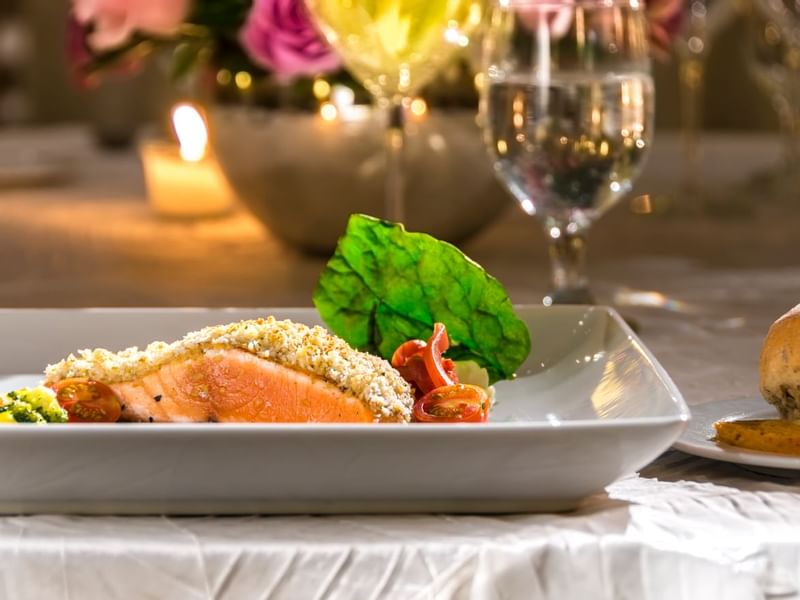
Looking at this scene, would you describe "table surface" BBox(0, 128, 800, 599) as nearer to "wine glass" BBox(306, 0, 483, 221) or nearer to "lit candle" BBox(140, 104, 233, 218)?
"lit candle" BBox(140, 104, 233, 218)

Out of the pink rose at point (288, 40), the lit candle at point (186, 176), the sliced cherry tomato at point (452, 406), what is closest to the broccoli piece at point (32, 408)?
the sliced cherry tomato at point (452, 406)

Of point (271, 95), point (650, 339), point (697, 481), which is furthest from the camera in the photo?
point (271, 95)

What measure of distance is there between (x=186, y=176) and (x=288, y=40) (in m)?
0.56

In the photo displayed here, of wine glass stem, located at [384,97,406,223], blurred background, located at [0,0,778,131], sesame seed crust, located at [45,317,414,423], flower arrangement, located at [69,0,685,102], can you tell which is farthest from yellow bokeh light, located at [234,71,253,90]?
blurred background, located at [0,0,778,131]

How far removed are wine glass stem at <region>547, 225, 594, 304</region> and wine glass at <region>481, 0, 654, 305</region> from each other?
0.18 ft

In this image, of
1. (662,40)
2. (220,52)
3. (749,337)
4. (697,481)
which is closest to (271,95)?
(220,52)

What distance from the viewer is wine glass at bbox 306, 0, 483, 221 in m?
1.17

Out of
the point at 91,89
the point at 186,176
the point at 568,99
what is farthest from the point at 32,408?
the point at 91,89

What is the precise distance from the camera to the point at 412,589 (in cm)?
60

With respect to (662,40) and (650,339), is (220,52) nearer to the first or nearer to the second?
(662,40)

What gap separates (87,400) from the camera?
725 millimetres

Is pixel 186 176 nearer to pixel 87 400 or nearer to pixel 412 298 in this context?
pixel 412 298

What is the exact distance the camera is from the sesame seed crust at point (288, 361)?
0.69m

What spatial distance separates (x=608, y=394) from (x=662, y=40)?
825mm
